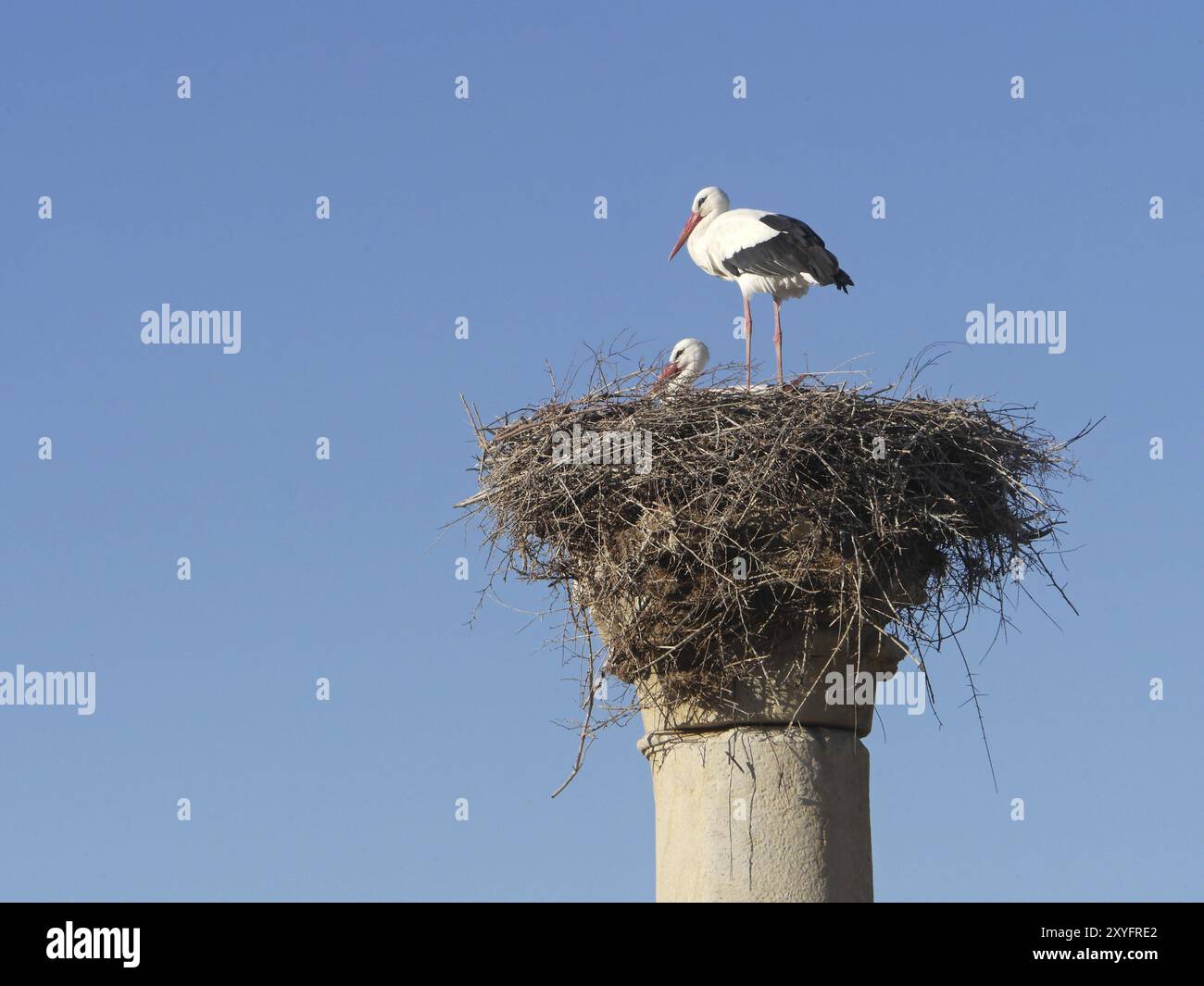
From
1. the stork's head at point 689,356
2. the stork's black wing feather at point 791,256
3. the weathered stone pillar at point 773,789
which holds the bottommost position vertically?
the weathered stone pillar at point 773,789

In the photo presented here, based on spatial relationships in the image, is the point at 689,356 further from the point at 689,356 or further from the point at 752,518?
the point at 752,518

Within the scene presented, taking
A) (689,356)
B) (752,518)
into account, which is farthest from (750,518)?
(689,356)

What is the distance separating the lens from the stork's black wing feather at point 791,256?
1327 cm

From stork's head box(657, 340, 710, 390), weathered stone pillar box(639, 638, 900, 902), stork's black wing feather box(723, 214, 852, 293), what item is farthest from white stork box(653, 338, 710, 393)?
weathered stone pillar box(639, 638, 900, 902)

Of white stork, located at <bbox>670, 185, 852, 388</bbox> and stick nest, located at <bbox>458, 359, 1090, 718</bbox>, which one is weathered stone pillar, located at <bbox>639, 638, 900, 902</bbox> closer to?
stick nest, located at <bbox>458, 359, 1090, 718</bbox>

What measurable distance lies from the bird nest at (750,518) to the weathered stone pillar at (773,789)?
0.42ft

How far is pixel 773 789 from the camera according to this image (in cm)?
920

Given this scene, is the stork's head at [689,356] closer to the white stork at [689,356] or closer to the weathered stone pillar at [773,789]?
the white stork at [689,356]

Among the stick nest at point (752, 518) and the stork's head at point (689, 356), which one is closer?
the stick nest at point (752, 518)

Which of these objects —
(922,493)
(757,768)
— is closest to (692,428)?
(922,493)

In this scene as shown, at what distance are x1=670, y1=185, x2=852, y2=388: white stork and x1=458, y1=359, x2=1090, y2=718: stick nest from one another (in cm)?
304

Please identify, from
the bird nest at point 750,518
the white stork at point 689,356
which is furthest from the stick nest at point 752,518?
the white stork at point 689,356
